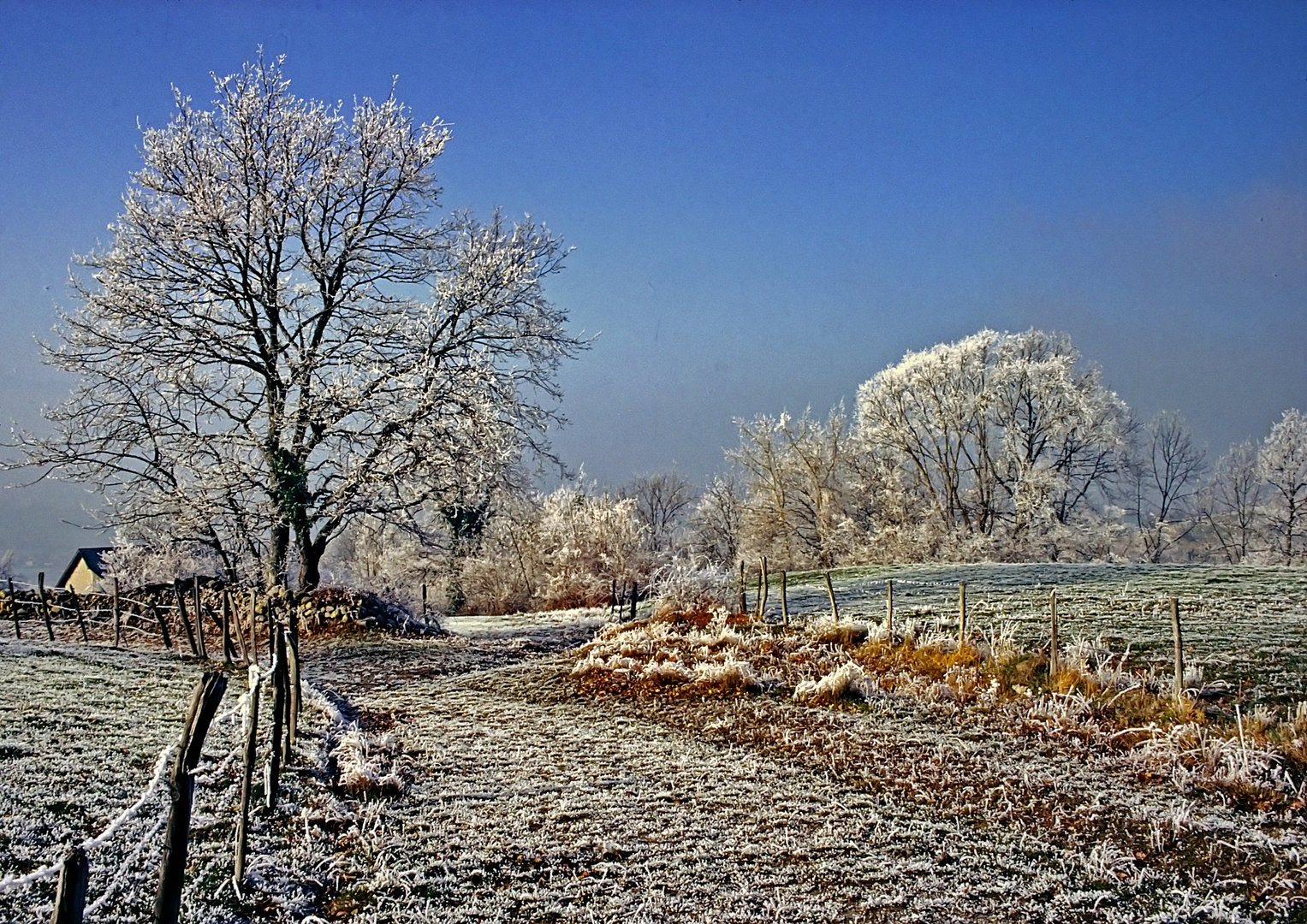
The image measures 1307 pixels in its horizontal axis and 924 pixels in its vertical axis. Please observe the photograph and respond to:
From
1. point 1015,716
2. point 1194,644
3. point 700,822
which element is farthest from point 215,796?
point 1194,644

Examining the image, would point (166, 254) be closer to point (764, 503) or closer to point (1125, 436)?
point (764, 503)

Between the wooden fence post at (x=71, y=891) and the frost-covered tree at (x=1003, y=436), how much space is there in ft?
115

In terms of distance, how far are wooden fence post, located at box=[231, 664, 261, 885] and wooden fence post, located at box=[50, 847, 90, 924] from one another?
208 cm

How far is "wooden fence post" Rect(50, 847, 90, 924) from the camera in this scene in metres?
2.73

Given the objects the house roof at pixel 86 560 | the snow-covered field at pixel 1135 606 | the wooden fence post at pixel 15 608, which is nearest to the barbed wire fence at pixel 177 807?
the snow-covered field at pixel 1135 606

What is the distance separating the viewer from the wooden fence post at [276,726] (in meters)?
5.88

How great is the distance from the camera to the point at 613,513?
3509cm

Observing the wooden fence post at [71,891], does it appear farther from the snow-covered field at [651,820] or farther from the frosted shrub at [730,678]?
the frosted shrub at [730,678]

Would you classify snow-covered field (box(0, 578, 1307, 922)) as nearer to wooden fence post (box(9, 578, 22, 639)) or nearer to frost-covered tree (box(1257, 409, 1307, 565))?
wooden fence post (box(9, 578, 22, 639))

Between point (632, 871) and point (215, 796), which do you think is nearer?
point (632, 871)

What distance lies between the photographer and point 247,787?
494 centimetres

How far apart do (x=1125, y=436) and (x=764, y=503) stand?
15.9 m

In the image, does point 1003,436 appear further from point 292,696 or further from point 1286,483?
point 292,696

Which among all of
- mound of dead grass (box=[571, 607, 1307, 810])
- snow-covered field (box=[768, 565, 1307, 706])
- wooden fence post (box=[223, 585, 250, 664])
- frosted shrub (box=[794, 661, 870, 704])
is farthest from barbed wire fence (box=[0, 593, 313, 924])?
snow-covered field (box=[768, 565, 1307, 706])
